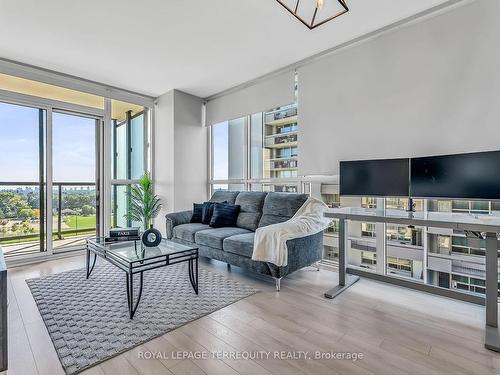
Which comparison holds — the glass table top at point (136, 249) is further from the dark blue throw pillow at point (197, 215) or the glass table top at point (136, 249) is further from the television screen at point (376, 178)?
the television screen at point (376, 178)

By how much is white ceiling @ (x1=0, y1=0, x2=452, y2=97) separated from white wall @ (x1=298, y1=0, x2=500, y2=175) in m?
Answer: 0.26

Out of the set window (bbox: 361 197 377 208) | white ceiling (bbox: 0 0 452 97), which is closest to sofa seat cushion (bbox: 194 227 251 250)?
window (bbox: 361 197 377 208)

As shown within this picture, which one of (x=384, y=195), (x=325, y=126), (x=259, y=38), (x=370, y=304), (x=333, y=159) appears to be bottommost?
(x=370, y=304)

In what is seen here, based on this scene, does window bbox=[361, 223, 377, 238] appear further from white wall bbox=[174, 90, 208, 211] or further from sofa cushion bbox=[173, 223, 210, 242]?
white wall bbox=[174, 90, 208, 211]

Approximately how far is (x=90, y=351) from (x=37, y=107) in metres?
3.68

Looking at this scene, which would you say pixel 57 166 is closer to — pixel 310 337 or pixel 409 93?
pixel 310 337

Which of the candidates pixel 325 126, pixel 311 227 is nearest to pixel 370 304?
pixel 311 227

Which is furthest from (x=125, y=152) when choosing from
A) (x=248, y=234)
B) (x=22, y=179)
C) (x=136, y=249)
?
(x=248, y=234)

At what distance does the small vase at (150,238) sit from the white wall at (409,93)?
6.63 feet

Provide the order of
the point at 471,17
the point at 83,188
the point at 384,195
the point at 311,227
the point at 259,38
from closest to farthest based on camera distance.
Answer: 1. the point at 471,17
2. the point at 384,195
3. the point at 311,227
4. the point at 259,38
5. the point at 83,188

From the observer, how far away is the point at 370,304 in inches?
94.7

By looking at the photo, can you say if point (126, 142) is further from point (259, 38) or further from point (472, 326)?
point (472, 326)

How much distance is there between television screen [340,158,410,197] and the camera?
98.0 inches

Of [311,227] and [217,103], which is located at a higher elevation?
[217,103]
